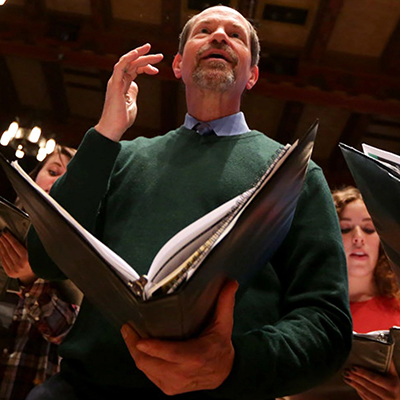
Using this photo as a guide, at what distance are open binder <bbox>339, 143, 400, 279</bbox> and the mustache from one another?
0.48m

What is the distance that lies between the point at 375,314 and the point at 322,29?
3748 mm

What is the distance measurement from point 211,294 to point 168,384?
0.51 feet

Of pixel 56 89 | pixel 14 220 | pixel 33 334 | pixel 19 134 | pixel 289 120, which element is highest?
pixel 14 220

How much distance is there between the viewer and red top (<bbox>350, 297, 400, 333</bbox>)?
200cm

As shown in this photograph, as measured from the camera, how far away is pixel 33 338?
224cm

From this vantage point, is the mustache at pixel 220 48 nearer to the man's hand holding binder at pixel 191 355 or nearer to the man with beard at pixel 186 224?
the man with beard at pixel 186 224

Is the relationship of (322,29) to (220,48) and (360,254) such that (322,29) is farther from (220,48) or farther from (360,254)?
(220,48)

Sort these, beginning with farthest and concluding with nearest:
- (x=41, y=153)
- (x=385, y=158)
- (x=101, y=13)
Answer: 1. (x=41, y=153)
2. (x=101, y=13)
3. (x=385, y=158)

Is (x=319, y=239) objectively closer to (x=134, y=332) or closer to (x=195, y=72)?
(x=134, y=332)

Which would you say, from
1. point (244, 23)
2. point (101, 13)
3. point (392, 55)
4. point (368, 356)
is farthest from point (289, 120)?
point (368, 356)

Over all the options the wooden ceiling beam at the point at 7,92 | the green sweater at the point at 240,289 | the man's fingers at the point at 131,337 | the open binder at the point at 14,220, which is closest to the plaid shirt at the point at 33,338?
the open binder at the point at 14,220

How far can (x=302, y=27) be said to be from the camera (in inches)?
211

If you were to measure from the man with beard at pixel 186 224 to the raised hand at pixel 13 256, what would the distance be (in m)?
0.48

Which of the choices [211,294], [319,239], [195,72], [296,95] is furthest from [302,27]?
[211,294]
